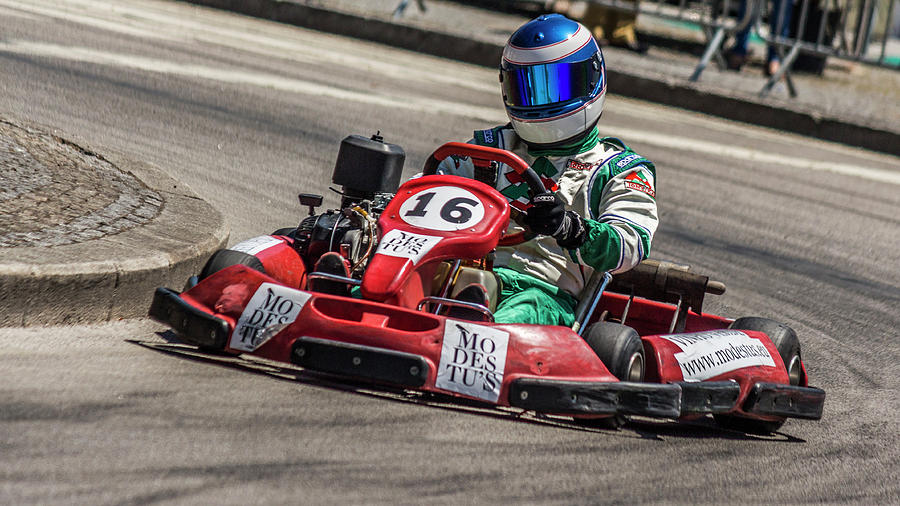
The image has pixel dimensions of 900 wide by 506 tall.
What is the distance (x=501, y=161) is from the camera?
3871 millimetres

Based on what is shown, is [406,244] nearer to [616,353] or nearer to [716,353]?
[616,353]

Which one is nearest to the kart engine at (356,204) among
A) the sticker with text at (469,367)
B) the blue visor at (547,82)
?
the blue visor at (547,82)

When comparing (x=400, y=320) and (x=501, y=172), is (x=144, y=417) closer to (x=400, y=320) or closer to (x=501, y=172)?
(x=400, y=320)

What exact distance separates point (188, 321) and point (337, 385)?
492 mm

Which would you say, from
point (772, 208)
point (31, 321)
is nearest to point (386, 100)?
point (772, 208)

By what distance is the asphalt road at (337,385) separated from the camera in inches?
111

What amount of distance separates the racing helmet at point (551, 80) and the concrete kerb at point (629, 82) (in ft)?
29.7

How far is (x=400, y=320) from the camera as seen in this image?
3416 millimetres

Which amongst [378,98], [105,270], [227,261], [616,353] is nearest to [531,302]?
[616,353]

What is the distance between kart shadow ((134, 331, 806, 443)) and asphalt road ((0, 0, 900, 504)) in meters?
0.02

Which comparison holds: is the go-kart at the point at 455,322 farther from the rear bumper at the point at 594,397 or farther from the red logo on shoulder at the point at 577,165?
the red logo on shoulder at the point at 577,165

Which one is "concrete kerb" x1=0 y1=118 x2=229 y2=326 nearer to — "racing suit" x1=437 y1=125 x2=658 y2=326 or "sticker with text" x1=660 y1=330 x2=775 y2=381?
"racing suit" x1=437 y1=125 x2=658 y2=326

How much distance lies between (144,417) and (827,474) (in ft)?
6.81

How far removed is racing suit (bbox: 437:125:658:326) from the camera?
388 cm
